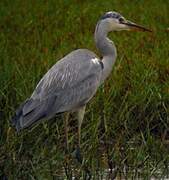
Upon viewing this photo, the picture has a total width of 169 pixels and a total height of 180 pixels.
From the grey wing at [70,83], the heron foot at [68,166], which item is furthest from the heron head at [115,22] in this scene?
the heron foot at [68,166]

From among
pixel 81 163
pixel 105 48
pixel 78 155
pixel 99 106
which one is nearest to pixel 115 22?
pixel 105 48

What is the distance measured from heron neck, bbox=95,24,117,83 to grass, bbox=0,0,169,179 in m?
0.23

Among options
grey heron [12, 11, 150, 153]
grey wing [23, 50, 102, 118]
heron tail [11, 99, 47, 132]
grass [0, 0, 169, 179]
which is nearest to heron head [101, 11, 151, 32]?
grey heron [12, 11, 150, 153]

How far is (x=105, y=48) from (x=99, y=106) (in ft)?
1.61

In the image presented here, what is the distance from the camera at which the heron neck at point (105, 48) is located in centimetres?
802

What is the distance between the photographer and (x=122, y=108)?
7992mm

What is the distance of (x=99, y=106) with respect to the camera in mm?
8023

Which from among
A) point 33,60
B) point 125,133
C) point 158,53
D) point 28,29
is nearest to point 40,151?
point 125,133

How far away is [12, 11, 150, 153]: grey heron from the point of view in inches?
286

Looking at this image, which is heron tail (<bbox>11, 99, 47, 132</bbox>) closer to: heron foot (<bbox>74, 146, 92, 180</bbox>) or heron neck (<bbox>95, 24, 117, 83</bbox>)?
heron foot (<bbox>74, 146, 92, 180</bbox>)

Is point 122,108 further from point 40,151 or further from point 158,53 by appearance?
point 158,53

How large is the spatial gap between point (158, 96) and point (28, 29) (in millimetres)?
3364

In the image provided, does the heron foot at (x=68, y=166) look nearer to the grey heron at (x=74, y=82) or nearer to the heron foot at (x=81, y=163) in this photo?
the heron foot at (x=81, y=163)

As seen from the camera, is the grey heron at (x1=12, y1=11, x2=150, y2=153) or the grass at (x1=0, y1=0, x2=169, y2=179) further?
the grey heron at (x1=12, y1=11, x2=150, y2=153)
